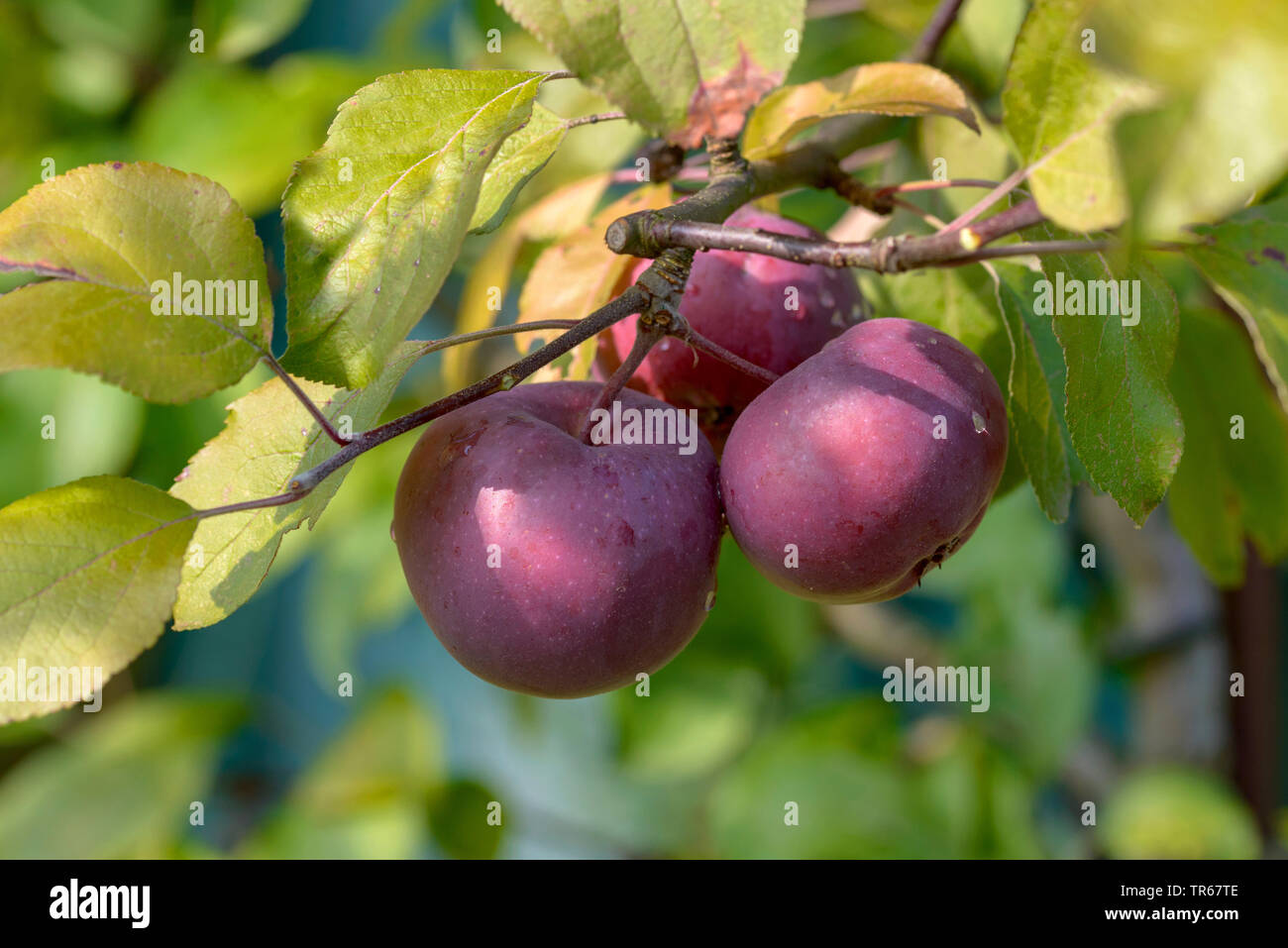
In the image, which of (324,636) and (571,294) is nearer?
(571,294)

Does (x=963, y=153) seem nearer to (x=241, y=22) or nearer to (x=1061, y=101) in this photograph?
(x=1061, y=101)

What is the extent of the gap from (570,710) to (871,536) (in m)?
1.29

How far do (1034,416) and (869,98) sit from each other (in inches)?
6.2

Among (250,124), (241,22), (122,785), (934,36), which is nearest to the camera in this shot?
(934,36)

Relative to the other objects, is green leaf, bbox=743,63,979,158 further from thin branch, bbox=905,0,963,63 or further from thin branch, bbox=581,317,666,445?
thin branch, bbox=905,0,963,63

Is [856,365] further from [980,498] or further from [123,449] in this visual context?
[123,449]

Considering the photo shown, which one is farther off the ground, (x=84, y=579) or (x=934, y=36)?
(x=934, y=36)

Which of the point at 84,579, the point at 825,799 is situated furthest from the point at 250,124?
the point at 825,799

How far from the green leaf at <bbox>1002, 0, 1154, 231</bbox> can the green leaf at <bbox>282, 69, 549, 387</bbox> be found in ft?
0.56

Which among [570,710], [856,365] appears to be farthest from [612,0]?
[570,710]

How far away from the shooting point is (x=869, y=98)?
380 mm

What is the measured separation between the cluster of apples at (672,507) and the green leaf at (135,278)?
88mm

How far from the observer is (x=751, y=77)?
1.11 feet
